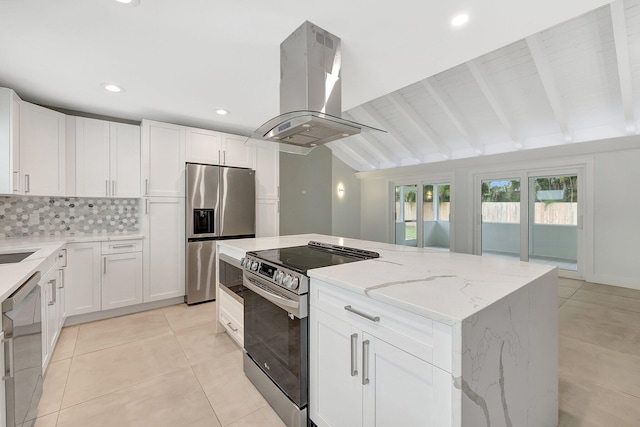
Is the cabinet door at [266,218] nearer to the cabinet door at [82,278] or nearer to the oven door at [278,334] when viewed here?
the cabinet door at [82,278]

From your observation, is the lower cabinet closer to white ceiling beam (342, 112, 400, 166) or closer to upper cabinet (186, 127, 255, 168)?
upper cabinet (186, 127, 255, 168)

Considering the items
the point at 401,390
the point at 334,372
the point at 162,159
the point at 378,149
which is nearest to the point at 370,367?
the point at 401,390

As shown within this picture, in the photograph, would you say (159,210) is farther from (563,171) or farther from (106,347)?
(563,171)

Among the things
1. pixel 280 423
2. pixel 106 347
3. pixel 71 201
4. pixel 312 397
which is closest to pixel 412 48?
pixel 312 397

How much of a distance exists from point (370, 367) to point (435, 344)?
14.3 inches

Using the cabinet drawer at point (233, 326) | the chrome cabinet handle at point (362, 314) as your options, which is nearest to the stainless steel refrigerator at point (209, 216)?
the cabinet drawer at point (233, 326)

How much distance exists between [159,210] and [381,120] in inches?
162

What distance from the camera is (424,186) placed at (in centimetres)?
660

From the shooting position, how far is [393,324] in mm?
1054

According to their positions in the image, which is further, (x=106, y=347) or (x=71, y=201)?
(x=71, y=201)

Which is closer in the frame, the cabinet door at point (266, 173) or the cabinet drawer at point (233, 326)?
the cabinet drawer at point (233, 326)

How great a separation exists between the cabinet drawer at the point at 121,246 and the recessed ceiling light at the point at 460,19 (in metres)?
3.77

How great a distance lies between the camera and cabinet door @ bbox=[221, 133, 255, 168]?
3986 mm

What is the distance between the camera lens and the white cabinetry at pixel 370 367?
949 millimetres
